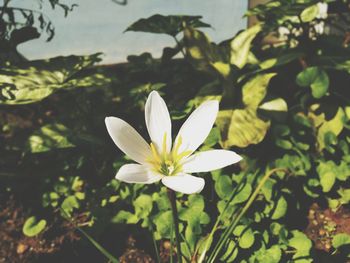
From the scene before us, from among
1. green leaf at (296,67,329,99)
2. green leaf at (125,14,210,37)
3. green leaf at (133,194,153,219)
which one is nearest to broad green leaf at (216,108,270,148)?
→ green leaf at (296,67,329,99)

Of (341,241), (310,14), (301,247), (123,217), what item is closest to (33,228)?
(123,217)

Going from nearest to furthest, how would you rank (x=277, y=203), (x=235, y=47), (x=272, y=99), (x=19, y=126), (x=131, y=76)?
(x=277, y=203)
(x=272, y=99)
(x=235, y=47)
(x=19, y=126)
(x=131, y=76)

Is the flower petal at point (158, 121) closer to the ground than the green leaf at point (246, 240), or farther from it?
farther from it

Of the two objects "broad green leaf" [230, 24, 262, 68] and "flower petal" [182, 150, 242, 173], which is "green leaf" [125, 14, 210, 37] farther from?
"flower petal" [182, 150, 242, 173]

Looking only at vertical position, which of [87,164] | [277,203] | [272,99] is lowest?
[87,164]

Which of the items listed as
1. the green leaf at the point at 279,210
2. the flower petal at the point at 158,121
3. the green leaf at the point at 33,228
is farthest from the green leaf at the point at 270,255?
the green leaf at the point at 33,228

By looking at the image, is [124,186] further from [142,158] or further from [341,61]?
[341,61]

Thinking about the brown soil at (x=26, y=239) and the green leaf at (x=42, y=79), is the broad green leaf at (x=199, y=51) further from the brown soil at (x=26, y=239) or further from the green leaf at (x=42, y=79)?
the brown soil at (x=26, y=239)

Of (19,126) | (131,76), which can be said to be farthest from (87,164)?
(131,76)
